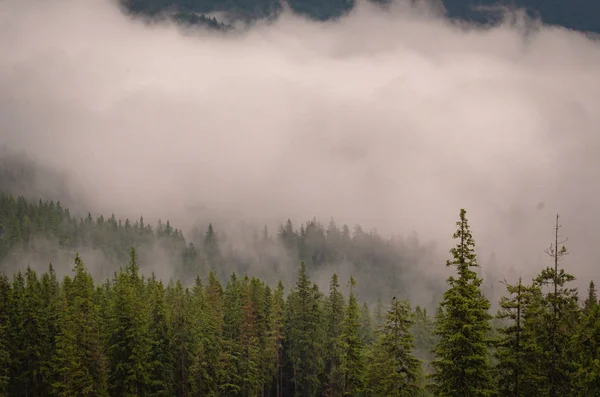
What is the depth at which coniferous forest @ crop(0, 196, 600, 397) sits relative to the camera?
36.5 metres

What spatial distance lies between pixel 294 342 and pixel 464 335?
4887 cm

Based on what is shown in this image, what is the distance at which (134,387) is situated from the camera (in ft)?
192

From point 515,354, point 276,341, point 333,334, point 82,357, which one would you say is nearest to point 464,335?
point 515,354

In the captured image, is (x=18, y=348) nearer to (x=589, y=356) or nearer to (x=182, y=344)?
(x=182, y=344)

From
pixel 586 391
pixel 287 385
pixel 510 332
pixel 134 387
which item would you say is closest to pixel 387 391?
pixel 510 332

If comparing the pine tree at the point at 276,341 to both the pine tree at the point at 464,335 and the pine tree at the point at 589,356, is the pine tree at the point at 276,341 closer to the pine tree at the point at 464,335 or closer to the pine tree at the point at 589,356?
the pine tree at the point at 464,335

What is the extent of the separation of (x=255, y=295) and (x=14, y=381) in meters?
29.4

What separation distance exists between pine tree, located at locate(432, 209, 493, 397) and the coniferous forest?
0.26ft

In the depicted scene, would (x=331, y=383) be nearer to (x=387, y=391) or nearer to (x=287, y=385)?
(x=287, y=385)

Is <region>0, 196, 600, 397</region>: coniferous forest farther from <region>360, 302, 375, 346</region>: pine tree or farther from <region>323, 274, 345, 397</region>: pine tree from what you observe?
<region>360, 302, 375, 346</region>: pine tree

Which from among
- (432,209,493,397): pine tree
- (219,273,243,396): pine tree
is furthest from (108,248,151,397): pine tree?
(432,209,493,397): pine tree

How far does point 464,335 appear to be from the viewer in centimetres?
3594

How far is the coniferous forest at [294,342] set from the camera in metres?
36.5

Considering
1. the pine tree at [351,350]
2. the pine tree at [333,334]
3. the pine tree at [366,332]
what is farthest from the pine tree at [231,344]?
the pine tree at [366,332]
